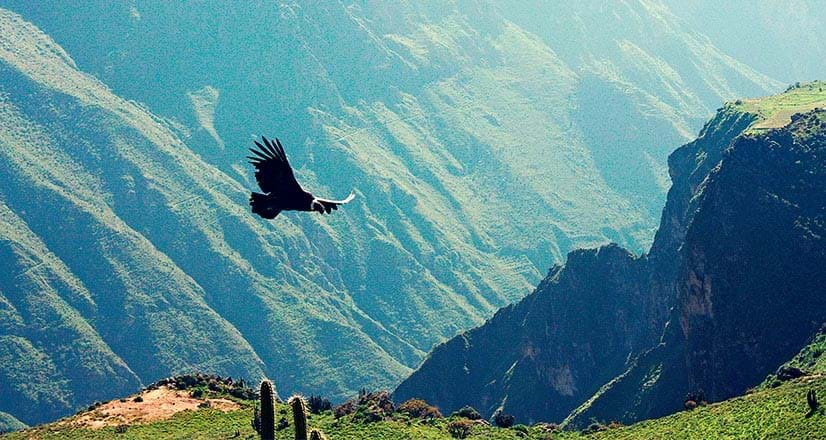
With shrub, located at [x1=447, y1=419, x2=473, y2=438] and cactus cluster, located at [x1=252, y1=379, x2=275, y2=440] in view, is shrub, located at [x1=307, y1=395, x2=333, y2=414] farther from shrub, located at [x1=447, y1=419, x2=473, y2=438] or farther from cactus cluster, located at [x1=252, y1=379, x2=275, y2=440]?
cactus cluster, located at [x1=252, y1=379, x2=275, y2=440]

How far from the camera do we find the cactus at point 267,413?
4441 centimetres

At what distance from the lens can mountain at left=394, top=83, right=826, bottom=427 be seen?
124 meters

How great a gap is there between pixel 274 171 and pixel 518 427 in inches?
2772

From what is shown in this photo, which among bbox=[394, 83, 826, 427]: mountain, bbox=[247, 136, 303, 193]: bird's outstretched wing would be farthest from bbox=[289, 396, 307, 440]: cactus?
bbox=[394, 83, 826, 427]: mountain

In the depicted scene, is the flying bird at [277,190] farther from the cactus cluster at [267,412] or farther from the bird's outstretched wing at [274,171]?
the cactus cluster at [267,412]

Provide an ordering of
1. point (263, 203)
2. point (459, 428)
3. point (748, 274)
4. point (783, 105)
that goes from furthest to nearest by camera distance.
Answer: point (783, 105) < point (748, 274) < point (459, 428) < point (263, 203)

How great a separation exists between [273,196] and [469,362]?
142m

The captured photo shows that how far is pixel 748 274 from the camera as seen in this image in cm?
12531

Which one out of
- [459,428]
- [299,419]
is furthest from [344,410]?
[299,419]

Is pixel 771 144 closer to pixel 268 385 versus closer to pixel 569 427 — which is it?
pixel 569 427

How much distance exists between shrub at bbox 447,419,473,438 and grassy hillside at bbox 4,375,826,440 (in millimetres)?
383

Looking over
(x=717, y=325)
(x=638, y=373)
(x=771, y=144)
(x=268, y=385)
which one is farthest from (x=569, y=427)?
(x=268, y=385)

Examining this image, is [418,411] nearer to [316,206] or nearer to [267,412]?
[267,412]

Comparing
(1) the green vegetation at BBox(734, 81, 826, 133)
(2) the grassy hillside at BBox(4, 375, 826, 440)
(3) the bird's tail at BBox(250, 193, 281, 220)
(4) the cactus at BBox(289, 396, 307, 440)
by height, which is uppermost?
(1) the green vegetation at BBox(734, 81, 826, 133)
